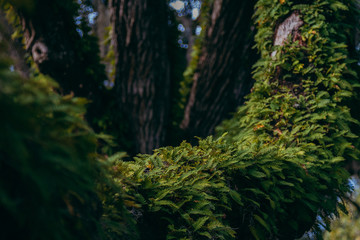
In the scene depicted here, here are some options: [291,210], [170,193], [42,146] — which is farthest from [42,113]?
[291,210]

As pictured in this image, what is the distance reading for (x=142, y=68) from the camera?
4770 mm

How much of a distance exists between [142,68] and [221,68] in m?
1.57

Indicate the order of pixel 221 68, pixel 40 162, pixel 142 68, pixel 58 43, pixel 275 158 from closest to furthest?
pixel 40 162 → pixel 275 158 → pixel 58 43 → pixel 142 68 → pixel 221 68

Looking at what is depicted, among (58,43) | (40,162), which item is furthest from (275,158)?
(58,43)

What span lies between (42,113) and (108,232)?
2.37ft

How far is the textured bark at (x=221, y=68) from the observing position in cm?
472

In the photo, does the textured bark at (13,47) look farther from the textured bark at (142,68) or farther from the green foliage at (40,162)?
the textured bark at (142,68)

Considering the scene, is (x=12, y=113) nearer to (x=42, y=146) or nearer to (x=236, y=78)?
(x=42, y=146)

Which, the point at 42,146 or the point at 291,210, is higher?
the point at 42,146

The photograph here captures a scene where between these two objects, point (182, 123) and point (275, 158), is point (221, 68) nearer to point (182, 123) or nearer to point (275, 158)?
point (182, 123)

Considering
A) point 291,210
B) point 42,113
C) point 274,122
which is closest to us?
point 42,113

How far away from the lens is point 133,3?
437cm

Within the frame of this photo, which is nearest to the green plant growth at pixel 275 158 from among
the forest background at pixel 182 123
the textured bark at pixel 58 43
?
the forest background at pixel 182 123

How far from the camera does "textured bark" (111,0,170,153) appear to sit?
450cm
